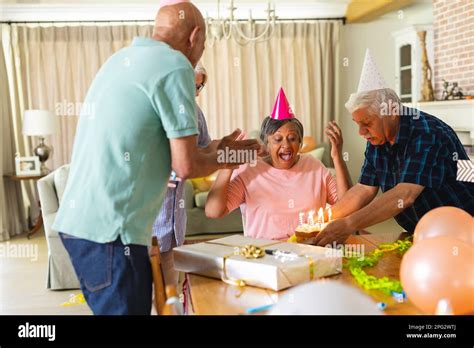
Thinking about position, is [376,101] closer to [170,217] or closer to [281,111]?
[281,111]

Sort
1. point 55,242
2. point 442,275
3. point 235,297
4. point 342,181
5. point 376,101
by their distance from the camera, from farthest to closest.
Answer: point 55,242, point 342,181, point 376,101, point 235,297, point 442,275

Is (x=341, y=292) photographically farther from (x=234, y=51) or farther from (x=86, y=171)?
(x=234, y=51)

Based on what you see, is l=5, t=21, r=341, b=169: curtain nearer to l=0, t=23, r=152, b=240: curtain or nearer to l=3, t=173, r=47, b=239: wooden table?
l=0, t=23, r=152, b=240: curtain

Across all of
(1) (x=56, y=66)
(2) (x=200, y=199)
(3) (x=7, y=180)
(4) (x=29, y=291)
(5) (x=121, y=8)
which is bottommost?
(4) (x=29, y=291)

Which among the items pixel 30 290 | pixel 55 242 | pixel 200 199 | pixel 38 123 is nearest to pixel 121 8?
pixel 38 123

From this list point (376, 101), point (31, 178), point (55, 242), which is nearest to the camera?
point (376, 101)

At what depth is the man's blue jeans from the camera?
1.09 meters

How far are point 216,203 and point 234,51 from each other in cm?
420

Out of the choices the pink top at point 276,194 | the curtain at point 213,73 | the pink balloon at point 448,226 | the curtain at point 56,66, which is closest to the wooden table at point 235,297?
the pink balloon at point 448,226

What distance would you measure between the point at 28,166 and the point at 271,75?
8.12ft

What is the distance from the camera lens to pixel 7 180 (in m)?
4.93

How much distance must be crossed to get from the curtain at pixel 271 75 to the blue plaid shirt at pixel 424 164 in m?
4.12
